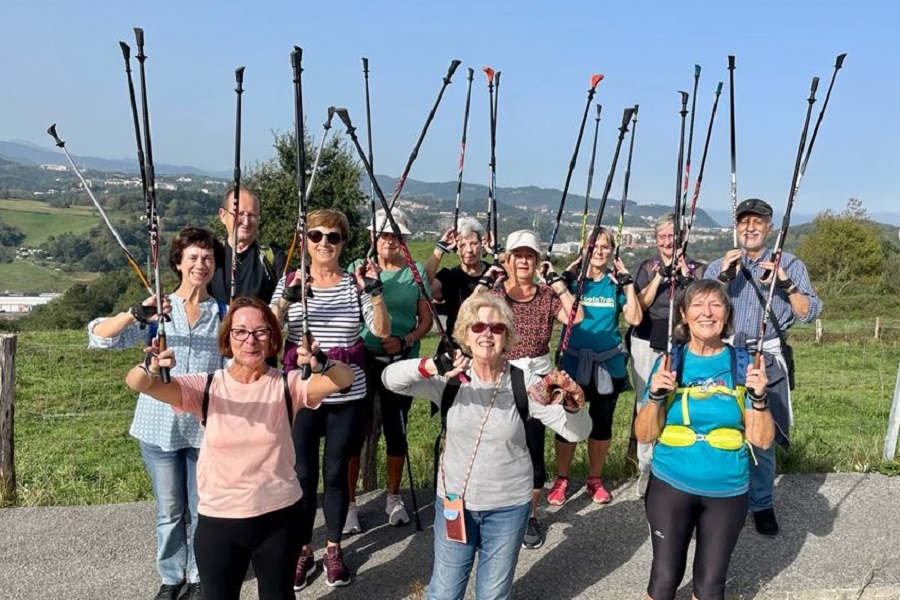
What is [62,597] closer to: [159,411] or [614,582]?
[159,411]

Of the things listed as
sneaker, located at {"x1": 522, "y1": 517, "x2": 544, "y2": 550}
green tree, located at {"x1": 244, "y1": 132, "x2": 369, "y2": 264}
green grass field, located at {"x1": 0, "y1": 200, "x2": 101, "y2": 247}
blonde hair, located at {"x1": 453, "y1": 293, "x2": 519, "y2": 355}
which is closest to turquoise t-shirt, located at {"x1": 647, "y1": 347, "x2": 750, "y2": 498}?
blonde hair, located at {"x1": 453, "y1": 293, "x2": 519, "y2": 355}

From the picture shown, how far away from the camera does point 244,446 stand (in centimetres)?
319

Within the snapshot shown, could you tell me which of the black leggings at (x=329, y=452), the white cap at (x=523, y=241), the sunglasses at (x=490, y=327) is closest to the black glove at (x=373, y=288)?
the black leggings at (x=329, y=452)

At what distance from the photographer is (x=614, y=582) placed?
169 inches

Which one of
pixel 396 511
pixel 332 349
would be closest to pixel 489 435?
pixel 332 349

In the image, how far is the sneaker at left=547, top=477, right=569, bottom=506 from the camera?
5.30m

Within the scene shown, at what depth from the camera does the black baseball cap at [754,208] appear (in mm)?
4641

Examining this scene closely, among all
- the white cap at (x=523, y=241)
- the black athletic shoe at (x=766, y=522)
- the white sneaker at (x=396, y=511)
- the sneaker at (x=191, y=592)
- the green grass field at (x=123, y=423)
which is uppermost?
the white cap at (x=523, y=241)

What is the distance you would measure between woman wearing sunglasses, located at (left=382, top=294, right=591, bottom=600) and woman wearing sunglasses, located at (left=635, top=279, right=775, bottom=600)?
0.44 meters

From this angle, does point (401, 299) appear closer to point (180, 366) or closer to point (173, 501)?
point (180, 366)

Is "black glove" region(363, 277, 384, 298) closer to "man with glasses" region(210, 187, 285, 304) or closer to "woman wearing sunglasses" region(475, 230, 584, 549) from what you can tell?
"man with glasses" region(210, 187, 285, 304)

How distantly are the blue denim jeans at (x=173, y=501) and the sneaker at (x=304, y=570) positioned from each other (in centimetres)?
57

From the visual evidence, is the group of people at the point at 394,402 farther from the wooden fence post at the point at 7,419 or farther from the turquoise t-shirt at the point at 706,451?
the wooden fence post at the point at 7,419

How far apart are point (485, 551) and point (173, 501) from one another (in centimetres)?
165
